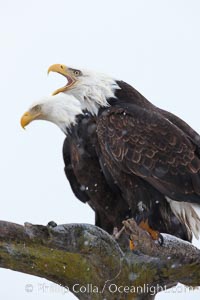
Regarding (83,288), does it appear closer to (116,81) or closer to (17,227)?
(17,227)

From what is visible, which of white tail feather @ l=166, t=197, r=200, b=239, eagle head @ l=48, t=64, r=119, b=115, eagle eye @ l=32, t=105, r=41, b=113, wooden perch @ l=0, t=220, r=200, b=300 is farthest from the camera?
eagle eye @ l=32, t=105, r=41, b=113

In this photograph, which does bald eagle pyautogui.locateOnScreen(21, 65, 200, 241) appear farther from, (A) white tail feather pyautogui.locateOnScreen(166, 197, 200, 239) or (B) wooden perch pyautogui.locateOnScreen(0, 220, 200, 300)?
(B) wooden perch pyautogui.locateOnScreen(0, 220, 200, 300)

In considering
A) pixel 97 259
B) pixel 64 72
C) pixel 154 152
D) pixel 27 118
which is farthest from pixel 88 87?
pixel 97 259

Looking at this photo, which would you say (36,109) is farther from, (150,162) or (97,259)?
(97,259)

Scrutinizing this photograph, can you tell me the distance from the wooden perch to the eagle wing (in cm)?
89

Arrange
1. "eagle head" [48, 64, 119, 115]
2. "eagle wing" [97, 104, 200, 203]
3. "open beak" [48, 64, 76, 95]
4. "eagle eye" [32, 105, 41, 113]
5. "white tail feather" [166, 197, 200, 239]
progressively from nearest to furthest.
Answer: "eagle wing" [97, 104, 200, 203] < "white tail feather" [166, 197, 200, 239] < "eagle head" [48, 64, 119, 115] < "open beak" [48, 64, 76, 95] < "eagle eye" [32, 105, 41, 113]

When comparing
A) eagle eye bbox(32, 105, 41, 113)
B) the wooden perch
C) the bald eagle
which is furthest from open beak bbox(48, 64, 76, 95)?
the wooden perch

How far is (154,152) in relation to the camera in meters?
7.18

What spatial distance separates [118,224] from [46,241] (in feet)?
7.49

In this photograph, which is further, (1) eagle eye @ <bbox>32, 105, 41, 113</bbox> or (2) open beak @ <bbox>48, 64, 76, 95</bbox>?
(1) eagle eye @ <bbox>32, 105, 41, 113</bbox>

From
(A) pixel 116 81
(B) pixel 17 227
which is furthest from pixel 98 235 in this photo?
(A) pixel 116 81

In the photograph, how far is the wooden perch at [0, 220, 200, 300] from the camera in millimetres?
5680

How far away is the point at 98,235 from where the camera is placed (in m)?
5.95

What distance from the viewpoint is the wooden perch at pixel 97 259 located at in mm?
5680
